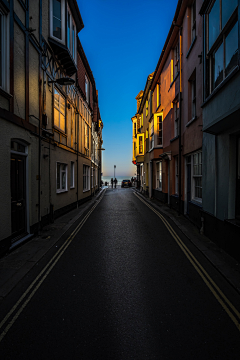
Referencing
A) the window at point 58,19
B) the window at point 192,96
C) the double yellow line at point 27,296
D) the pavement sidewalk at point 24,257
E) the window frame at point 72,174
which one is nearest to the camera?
the double yellow line at point 27,296

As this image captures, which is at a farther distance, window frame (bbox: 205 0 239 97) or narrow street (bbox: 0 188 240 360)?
window frame (bbox: 205 0 239 97)

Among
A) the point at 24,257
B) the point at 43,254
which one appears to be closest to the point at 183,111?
the point at 43,254

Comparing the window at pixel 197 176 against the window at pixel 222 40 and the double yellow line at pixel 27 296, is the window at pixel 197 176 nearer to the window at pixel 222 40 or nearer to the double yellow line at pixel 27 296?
the window at pixel 222 40

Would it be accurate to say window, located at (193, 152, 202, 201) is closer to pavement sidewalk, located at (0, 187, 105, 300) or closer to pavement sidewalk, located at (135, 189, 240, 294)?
pavement sidewalk, located at (135, 189, 240, 294)

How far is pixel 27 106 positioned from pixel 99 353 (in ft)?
23.9

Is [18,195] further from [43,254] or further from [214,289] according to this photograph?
[214,289]

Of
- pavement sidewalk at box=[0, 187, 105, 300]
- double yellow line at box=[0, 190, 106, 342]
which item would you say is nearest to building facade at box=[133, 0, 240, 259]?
double yellow line at box=[0, 190, 106, 342]

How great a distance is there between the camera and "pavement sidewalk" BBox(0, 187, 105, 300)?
4453mm

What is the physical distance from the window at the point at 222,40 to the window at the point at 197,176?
10.4 ft

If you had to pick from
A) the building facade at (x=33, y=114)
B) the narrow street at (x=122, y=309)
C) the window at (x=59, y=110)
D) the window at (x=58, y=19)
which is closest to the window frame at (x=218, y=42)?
the narrow street at (x=122, y=309)

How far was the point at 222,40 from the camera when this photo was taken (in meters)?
5.99

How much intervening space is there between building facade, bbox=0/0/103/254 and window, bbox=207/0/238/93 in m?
5.73

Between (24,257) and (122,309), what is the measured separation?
11.2ft

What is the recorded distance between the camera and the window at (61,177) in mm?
11795
